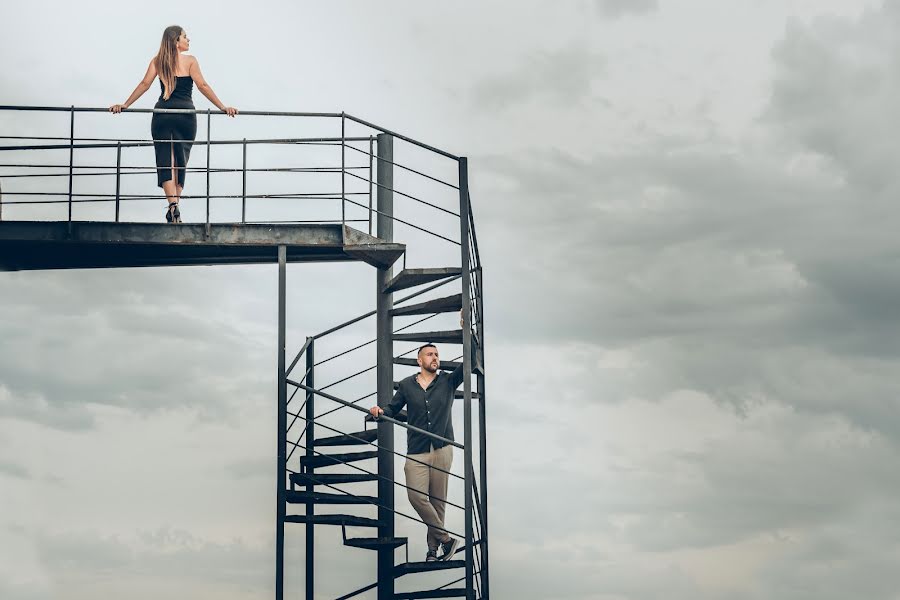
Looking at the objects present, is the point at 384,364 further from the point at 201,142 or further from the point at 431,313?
the point at 201,142

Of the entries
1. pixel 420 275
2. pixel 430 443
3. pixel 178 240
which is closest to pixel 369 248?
pixel 420 275

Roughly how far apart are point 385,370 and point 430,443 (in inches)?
53.1

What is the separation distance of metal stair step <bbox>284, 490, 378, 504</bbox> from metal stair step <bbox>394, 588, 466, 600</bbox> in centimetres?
123

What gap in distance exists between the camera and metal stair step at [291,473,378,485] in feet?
56.8

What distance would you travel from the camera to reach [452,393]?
17.0 metres

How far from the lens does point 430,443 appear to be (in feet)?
55.4

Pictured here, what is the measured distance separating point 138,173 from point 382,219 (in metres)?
2.88

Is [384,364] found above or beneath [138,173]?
beneath

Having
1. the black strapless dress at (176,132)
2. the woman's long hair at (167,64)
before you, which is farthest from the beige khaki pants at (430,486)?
the woman's long hair at (167,64)

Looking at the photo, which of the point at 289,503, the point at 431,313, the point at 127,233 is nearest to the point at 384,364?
the point at 431,313

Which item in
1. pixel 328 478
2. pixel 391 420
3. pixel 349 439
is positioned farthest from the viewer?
pixel 349 439

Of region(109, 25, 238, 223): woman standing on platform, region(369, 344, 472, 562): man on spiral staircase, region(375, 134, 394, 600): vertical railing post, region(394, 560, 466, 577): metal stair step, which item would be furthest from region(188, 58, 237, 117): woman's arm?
region(394, 560, 466, 577): metal stair step

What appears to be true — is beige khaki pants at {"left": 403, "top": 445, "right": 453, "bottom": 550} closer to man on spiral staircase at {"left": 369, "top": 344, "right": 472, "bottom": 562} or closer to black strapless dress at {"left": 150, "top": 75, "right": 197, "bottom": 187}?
man on spiral staircase at {"left": 369, "top": 344, "right": 472, "bottom": 562}

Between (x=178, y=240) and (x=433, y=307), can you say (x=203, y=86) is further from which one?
(x=433, y=307)
